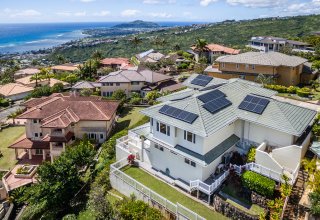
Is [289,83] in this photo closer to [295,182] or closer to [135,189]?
[295,182]

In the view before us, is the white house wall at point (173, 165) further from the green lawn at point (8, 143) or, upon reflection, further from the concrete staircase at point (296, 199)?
the green lawn at point (8, 143)

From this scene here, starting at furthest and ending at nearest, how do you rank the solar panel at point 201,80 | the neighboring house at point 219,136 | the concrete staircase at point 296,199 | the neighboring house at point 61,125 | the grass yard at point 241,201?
the neighboring house at point 61,125
the solar panel at point 201,80
the neighboring house at point 219,136
the grass yard at point 241,201
the concrete staircase at point 296,199

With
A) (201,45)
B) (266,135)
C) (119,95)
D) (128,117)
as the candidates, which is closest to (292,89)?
(266,135)

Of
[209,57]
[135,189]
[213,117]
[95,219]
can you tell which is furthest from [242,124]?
[209,57]

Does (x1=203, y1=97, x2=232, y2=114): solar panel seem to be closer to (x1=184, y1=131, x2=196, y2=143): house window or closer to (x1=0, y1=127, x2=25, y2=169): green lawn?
(x1=184, y1=131, x2=196, y2=143): house window

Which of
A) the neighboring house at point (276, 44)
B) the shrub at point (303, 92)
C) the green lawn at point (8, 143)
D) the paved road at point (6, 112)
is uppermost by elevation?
the neighboring house at point (276, 44)

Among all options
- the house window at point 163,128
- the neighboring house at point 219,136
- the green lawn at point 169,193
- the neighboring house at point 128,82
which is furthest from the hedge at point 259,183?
the neighboring house at point 128,82
